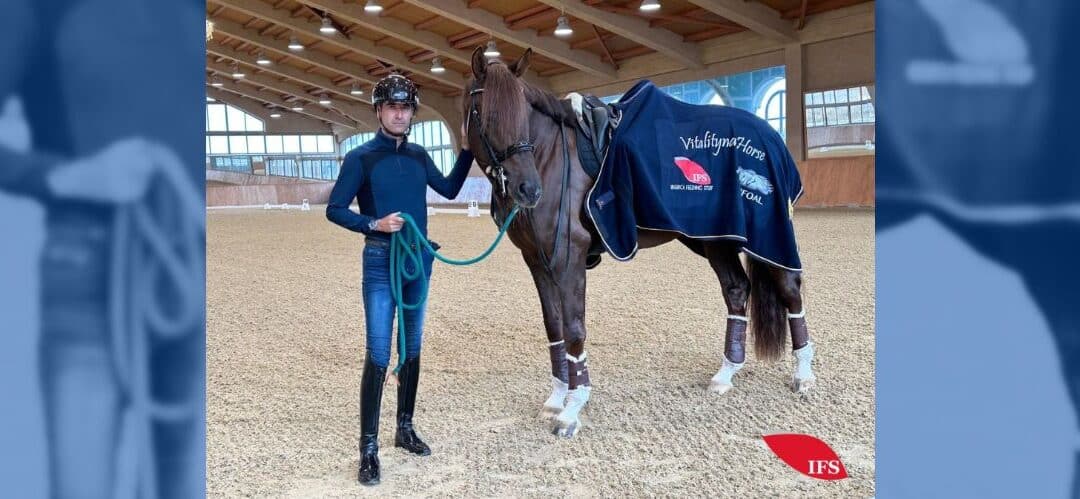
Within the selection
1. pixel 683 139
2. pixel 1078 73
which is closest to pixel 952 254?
pixel 1078 73

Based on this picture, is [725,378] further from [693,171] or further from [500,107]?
[500,107]

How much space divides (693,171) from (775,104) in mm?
14828

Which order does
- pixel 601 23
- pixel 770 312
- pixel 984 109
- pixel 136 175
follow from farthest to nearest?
pixel 601 23, pixel 770 312, pixel 984 109, pixel 136 175

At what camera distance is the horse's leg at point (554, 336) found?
3.21 meters

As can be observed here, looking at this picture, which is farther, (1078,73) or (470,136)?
(470,136)

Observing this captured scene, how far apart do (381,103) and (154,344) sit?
1.60 metres

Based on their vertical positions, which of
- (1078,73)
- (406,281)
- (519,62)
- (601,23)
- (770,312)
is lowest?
(770,312)

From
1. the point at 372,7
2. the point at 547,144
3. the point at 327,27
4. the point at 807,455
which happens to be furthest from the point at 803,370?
the point at 327,27

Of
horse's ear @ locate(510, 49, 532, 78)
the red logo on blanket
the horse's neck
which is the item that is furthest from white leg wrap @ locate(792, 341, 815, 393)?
horse's ear @ locate(510, 49, 532, 78)

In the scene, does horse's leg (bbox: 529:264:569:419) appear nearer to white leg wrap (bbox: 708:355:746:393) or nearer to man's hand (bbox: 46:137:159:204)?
white leg wrap (bbox: 708:355:746:393)

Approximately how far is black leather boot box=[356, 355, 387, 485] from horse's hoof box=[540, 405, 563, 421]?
84 centimetres

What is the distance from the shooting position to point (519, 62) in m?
2.85

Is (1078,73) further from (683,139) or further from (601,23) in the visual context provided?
(601,23)

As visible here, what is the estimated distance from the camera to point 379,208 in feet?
8.46
